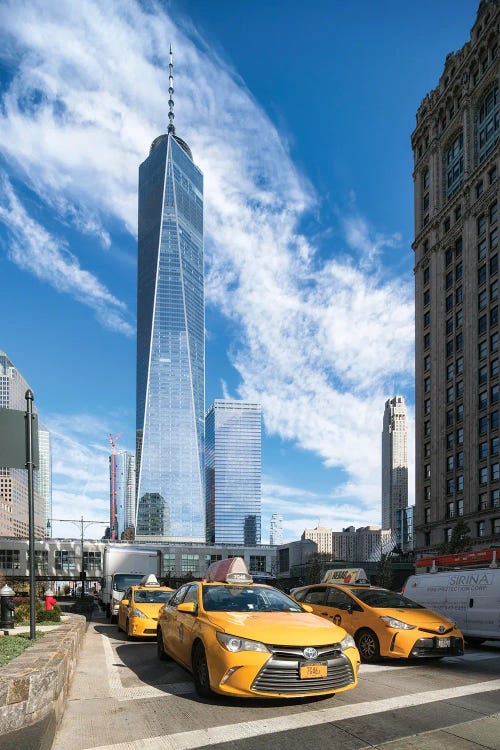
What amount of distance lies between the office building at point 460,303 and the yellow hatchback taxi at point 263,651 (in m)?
55.3

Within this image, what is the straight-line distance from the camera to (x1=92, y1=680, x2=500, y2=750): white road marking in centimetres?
579

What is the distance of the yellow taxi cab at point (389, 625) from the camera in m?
10.3

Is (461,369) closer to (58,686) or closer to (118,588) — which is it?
(118,588)

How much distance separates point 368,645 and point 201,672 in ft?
14.6

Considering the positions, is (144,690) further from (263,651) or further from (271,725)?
(271,725)

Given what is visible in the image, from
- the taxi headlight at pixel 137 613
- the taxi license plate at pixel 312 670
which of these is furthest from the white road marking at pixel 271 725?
the taxi headlight at pixel 137 613

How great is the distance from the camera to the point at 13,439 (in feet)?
31.3

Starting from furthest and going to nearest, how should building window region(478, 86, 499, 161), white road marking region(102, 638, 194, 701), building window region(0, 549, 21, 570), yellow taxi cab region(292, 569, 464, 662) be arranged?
building window region(0, 549, 21, 570) < building window region(478, 86, 499, 161) < yellow taxi cab region(292, 569, 464, 662) < white road marking region(102, 638, 194, 701)

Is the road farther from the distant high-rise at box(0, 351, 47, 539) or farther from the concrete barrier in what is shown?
the distant high-rise at box(0, 351, 47, 539)

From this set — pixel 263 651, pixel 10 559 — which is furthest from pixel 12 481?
pixel 263 651

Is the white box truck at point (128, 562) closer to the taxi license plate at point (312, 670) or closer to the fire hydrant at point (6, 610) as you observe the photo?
the fire hydrant at point (6, 610)

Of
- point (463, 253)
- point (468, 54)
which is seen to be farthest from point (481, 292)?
point (468, 54)

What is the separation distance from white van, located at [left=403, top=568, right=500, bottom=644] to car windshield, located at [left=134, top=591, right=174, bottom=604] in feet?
21.5

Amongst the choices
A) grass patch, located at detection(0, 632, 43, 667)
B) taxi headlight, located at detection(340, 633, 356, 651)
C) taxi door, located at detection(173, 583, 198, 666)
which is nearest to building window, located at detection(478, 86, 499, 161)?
taxi door, located at detection(173, 583, 198, 666)
